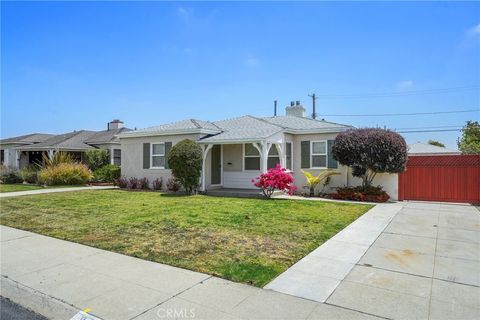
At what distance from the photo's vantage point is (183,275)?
15.6 feet

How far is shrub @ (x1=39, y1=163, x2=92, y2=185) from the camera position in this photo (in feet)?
65.4

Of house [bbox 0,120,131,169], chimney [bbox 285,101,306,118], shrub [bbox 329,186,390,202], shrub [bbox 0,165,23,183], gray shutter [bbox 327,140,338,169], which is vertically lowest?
shrub [bbox 329,186,390,202]

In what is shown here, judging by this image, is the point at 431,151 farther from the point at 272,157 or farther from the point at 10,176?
the point at 10,176

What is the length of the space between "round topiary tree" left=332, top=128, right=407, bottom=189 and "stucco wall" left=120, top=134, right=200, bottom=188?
301 inches

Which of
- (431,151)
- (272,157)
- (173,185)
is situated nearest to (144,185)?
(173,185)

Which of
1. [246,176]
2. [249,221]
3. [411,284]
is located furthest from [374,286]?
[246,176]

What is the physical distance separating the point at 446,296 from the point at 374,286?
84cm

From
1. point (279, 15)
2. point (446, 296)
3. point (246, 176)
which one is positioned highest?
point (279, 15)

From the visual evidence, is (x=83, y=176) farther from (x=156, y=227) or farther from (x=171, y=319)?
(x=171, y=319)

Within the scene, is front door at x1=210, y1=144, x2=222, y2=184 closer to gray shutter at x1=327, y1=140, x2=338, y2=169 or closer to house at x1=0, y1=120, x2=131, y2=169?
gray shutter at x1=327, y1=140, x2=338, y2=169

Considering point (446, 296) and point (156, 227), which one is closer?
point (446, 296)

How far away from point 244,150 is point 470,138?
2163cm

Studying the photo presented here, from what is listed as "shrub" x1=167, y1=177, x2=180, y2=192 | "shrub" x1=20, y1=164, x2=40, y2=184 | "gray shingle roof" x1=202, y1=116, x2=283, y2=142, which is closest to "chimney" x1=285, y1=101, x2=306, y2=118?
"gray shingle roof" x1=202, y1=116, x2=283, y2=142

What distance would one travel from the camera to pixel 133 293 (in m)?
4.17
